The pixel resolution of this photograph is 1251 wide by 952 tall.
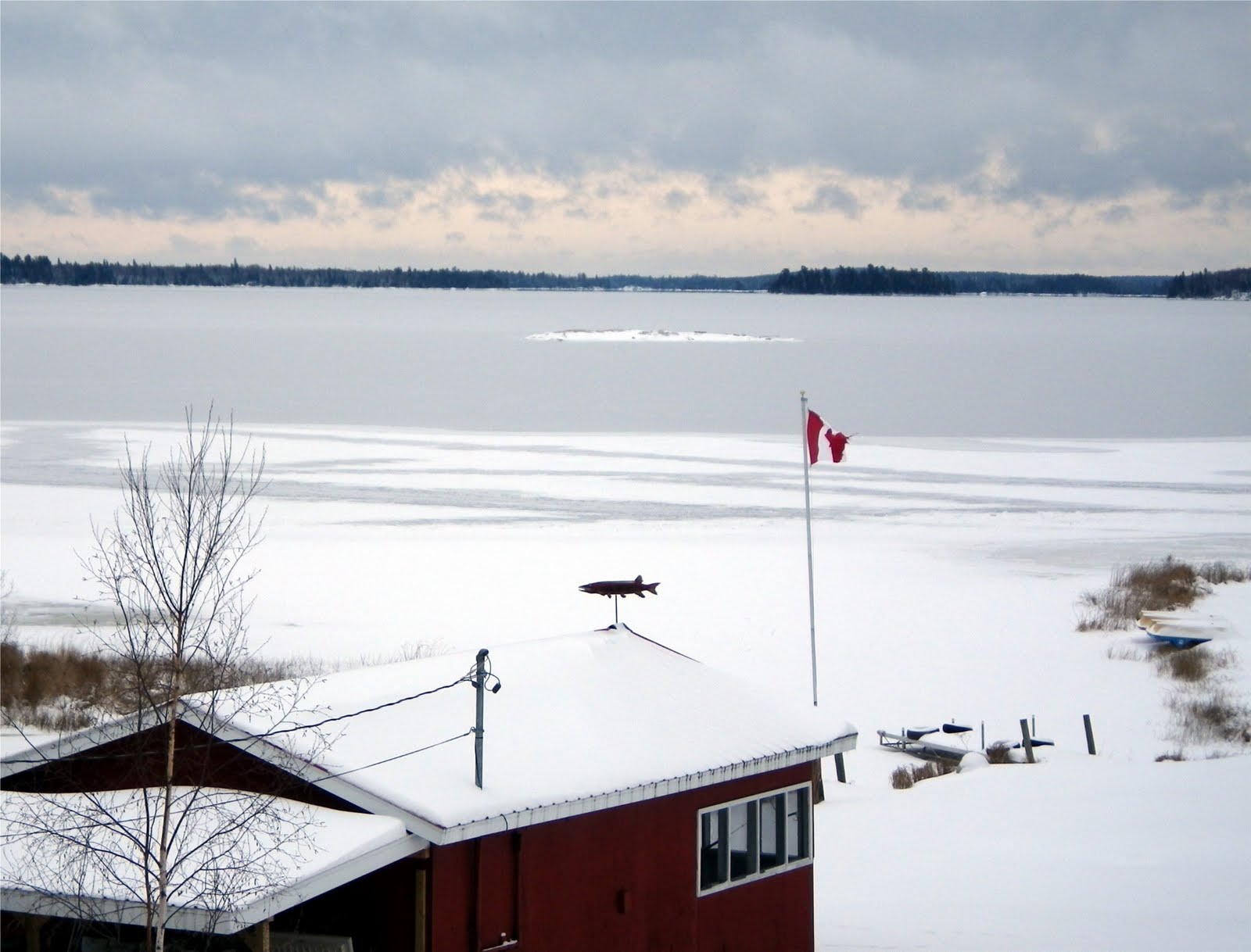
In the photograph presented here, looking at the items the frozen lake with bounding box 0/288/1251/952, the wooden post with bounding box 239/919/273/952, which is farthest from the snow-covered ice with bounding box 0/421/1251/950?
the wooden post with bounding box 239/919/273/952

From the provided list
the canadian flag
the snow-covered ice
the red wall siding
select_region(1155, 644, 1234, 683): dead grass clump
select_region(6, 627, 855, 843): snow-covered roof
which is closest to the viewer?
select_region(6, 627, 855, 843): snow-covered roof

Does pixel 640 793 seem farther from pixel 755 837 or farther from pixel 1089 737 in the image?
pixel 1089 737

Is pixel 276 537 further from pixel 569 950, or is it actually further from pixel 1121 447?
pixel 1121 447

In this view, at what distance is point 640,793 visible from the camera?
1188 centimetres

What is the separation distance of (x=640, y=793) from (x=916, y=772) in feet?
39.6

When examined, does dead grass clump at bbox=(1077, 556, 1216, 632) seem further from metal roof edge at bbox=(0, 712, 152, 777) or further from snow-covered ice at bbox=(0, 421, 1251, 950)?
metal roof edge at bbox=(0, 712, 152, 777)

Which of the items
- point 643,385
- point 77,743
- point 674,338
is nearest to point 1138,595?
point 77,743

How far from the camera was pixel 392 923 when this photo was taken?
1099 centimetres

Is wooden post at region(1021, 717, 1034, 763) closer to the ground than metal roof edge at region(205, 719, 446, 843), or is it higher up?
closer to the ground

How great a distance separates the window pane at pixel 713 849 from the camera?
1308 centimetres

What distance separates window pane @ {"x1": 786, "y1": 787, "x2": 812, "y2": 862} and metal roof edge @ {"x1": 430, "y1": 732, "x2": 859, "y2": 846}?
496 millimetres

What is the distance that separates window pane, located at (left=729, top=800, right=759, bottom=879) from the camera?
1354 centimetres

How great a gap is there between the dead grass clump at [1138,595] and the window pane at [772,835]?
19.0 metres

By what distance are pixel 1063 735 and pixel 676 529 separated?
60.4 ft
